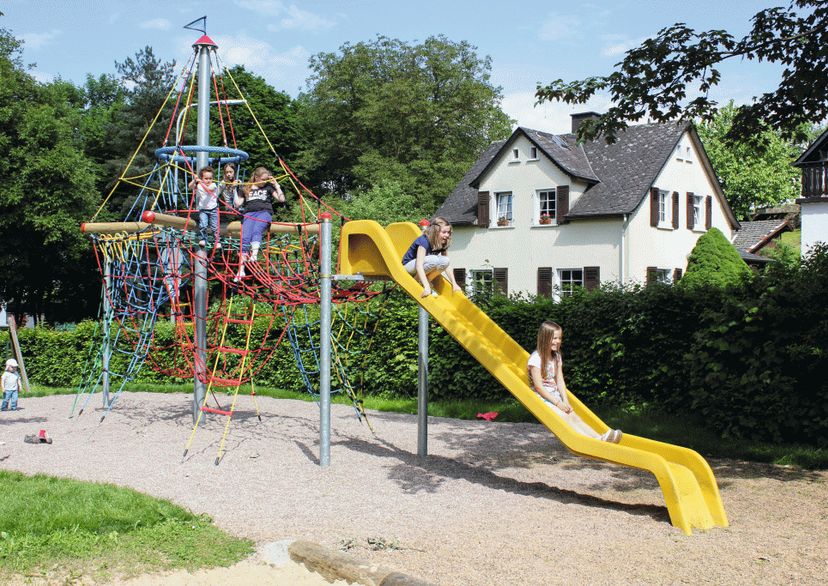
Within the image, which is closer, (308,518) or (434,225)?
(308,518)

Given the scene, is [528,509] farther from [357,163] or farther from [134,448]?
[357,163]

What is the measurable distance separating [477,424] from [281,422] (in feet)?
10.0

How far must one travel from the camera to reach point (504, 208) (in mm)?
34406

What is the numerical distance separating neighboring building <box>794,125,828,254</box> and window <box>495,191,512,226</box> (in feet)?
35.5

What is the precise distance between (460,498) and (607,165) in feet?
91.3

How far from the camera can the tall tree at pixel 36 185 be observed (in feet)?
108

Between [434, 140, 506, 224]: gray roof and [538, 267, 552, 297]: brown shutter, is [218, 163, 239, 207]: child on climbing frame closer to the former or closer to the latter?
[538, 267, 552, 297]: brown shutter

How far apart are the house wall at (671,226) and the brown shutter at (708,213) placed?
0.73ft

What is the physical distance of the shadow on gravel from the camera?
24.4 feet

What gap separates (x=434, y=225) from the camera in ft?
29.7

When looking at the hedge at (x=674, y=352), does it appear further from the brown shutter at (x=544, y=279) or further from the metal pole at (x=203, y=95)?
the brown shutter at (x=544, y=279)

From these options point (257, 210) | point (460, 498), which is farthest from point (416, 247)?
point (460, 498)

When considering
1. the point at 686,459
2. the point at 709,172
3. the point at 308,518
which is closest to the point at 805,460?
the point at 686,459

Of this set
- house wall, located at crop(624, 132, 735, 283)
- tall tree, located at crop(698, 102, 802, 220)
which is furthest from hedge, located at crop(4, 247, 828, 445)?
tall tree, located at crop(698, 102, 802, 220)
